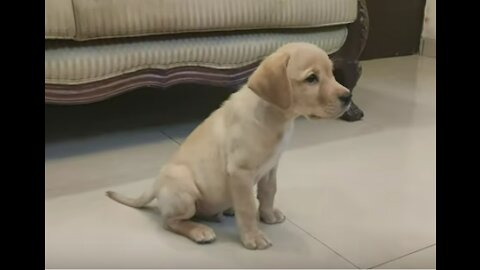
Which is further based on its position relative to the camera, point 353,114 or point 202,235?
point 353,114

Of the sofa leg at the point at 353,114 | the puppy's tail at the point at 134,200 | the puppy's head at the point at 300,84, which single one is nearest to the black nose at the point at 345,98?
the puppy's head at the point at 300,84

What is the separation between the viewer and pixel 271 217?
1.54 metres

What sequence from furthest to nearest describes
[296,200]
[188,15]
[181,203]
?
[188,15]
[296,200]
[181,203]

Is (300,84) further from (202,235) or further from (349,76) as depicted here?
(349,76)

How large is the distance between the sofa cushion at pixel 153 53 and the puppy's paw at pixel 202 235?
0.66m

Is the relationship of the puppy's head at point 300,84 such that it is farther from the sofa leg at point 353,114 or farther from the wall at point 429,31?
the wall at point 429,31

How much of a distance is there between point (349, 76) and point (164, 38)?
0.84 meters

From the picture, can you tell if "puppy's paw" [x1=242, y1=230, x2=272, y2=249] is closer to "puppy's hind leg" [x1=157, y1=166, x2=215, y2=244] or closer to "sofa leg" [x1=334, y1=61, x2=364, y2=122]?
"puppy's hind leg" [x1=157, y1=166, x2=215, y2=244]

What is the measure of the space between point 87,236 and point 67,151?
24.1 inches

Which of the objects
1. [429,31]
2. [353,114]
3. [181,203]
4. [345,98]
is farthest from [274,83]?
[429,31]

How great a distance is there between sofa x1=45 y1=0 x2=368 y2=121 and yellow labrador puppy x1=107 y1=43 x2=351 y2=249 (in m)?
0.51

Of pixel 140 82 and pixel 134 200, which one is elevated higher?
pixel 140 82
